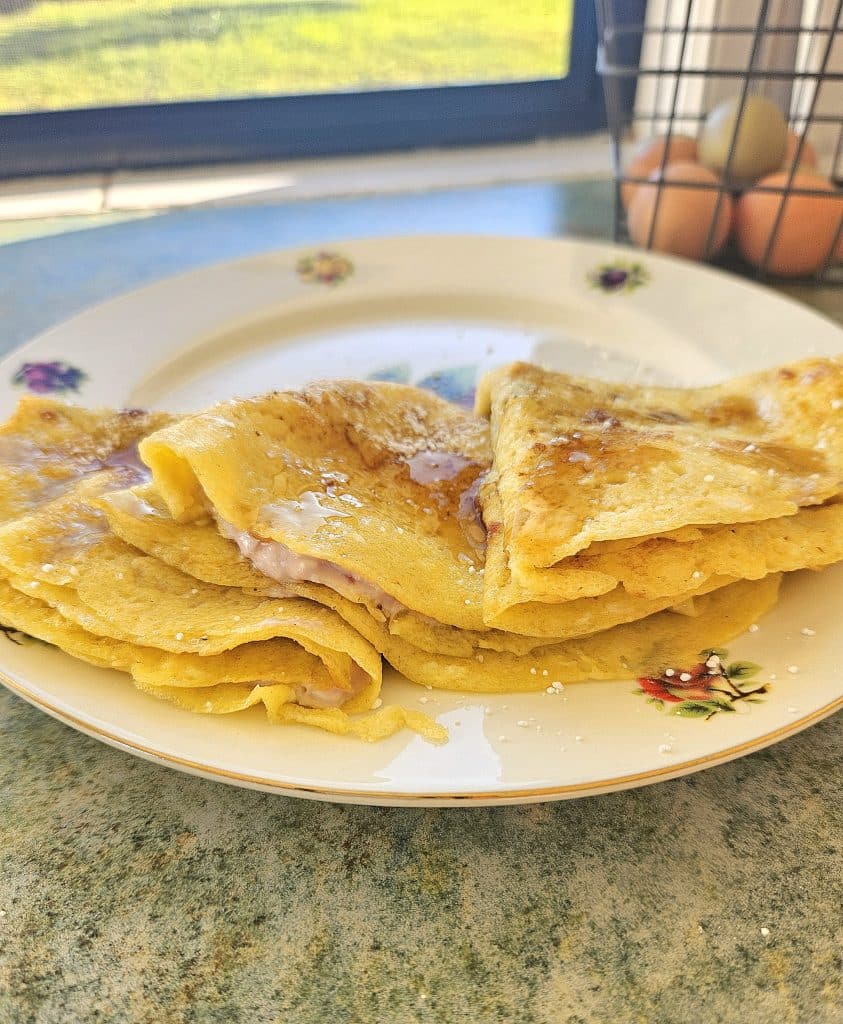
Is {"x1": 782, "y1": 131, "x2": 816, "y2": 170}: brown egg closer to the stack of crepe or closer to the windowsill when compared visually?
the windowsill

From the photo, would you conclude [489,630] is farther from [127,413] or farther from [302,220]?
[302,220]

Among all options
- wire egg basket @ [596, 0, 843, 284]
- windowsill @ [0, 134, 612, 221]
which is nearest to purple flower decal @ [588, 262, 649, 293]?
wire egg basket @ [596, 0, 843, 284]

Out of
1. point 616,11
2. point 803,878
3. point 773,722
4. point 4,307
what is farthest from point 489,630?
point 616,11

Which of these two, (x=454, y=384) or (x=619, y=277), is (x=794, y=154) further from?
(x=454, y=384)

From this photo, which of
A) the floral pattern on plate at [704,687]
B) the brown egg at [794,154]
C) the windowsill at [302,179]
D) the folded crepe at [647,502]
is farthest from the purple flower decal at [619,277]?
the floral pattern on plate at [704,687]

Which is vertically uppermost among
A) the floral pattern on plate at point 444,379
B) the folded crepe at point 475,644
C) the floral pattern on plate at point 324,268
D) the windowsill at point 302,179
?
the folded crepe at point 475,644

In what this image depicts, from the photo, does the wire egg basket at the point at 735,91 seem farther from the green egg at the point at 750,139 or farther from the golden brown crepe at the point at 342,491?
the golden brown crepe at the point at 342,491

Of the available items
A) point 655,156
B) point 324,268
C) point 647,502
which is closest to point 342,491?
point 647,502
